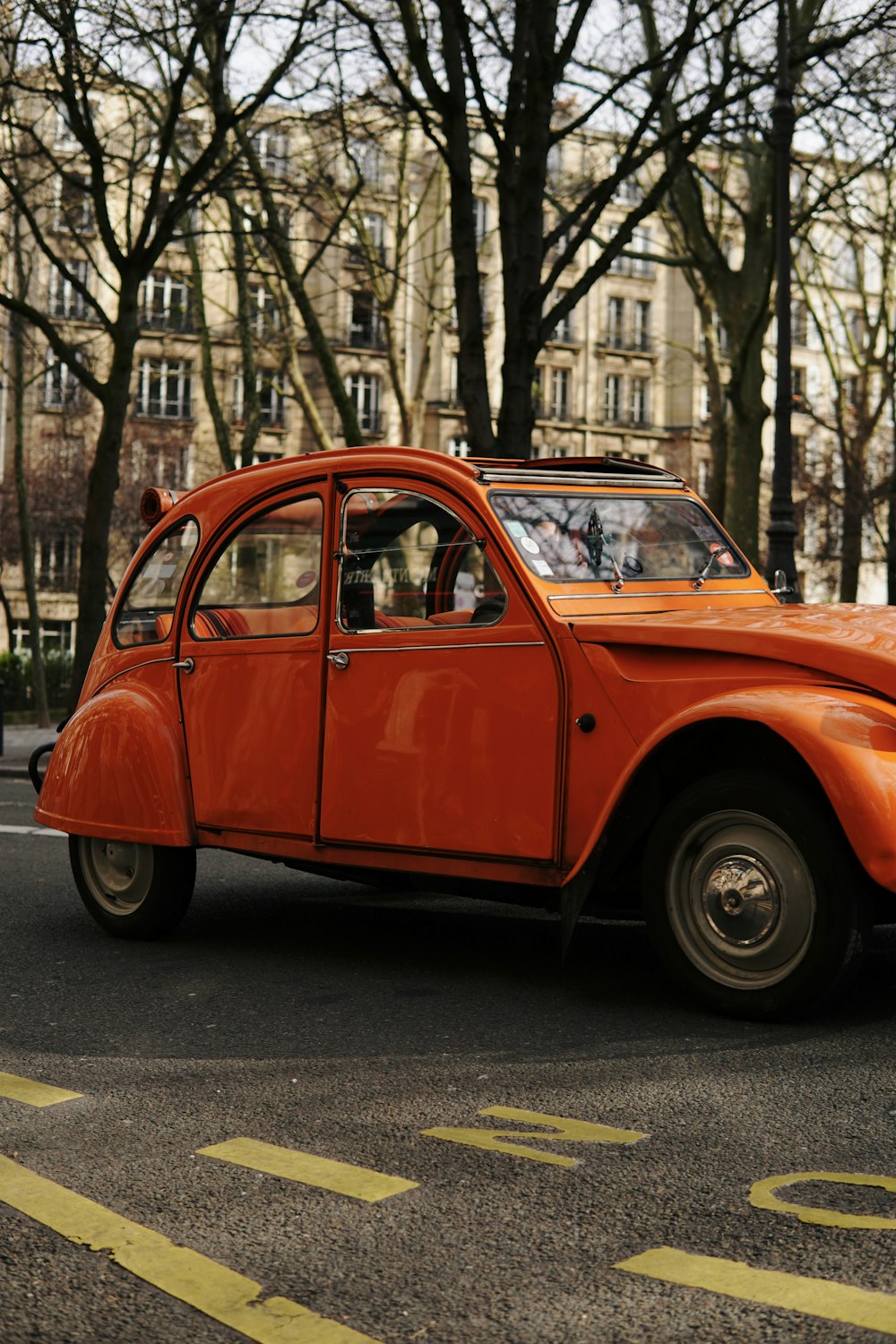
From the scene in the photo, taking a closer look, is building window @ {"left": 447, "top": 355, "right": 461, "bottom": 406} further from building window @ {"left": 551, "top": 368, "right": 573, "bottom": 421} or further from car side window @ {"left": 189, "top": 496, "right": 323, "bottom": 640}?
car side window @ {"left": 189, "top": 496, "right": 323, "bottom": 640}

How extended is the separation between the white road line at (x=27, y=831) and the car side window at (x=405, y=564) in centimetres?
520

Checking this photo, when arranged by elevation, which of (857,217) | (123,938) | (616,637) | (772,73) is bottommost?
(123,938)

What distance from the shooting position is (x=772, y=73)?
674 inches

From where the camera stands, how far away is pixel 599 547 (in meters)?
6.02

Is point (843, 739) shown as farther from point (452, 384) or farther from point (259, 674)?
point (452, 384)

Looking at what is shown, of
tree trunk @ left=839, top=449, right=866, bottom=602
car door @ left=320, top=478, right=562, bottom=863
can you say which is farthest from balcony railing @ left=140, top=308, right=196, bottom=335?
car door @ left=320, top=478, right=562, bottom=863

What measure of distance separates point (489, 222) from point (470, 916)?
60968mm

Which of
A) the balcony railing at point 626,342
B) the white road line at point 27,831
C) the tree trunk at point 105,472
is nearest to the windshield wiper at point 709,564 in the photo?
the white road line at point 27,831

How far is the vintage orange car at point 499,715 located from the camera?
4895 mm

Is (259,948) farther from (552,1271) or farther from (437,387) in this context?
(437,387)

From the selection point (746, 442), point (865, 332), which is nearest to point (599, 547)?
point (746, 442)

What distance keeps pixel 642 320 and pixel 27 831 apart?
64.1m

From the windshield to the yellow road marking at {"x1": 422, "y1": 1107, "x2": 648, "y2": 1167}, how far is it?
2200mm

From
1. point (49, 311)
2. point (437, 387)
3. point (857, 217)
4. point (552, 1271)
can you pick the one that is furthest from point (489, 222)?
point (552, 1271)
